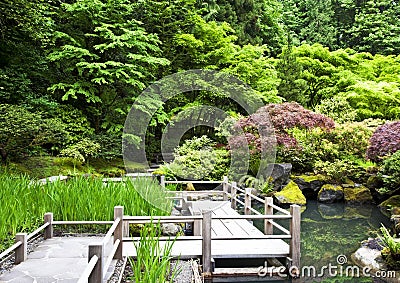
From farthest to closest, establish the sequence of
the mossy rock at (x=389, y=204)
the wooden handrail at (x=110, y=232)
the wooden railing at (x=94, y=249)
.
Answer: the mossy rock at (x=389, y=204)
the wooden handrail at (x=110, y=232)
the wooden railing at (x=94, y=249)

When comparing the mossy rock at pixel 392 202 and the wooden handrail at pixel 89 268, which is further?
the mossy rock at pixel 392 202

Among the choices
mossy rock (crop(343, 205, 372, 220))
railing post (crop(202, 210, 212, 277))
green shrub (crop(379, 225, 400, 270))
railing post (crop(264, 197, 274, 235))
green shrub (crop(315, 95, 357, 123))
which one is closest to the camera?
railing post (crop(202, 210, 212, 277))

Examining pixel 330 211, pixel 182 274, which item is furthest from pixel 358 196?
pixel 182 274

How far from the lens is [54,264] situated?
12.3ft

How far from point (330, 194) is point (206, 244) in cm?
645

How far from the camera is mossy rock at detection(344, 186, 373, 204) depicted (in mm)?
9828

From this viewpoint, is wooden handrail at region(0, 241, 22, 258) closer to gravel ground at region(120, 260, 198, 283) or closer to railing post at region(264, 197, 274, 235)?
gravel ground at region(120, 260, 198, 283)

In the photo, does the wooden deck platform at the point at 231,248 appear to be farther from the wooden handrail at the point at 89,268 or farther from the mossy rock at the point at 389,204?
the mossy rock at the point at 389,204

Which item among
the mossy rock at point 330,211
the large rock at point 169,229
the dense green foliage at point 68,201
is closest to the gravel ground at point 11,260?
the dense green foliage at point 68,201

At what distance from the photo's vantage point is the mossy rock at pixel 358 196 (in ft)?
32.2

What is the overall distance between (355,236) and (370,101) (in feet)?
25.3

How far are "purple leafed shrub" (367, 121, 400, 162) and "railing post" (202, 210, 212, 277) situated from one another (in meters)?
6.26

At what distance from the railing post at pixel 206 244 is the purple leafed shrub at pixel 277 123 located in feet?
18.9

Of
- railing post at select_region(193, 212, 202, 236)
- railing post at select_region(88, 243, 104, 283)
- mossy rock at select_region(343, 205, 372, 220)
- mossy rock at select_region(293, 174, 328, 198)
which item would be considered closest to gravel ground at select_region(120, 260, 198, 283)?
railing post at select_region(193, 212, 202, 236)
